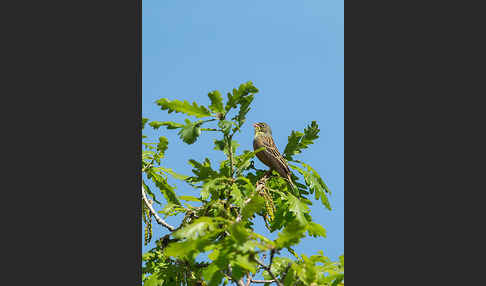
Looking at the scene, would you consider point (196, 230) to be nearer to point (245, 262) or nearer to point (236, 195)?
point (245, 262)

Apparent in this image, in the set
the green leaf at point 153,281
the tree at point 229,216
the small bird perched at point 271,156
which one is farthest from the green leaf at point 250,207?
the small bird perched at point 271,156

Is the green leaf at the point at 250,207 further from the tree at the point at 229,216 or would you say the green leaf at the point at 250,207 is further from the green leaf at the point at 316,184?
the green leaf at the point at 316,184

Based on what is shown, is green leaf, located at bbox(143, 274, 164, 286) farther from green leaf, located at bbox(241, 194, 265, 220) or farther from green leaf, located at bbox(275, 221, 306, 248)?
green leaf, located at bbox(275, 221, 306, 248)

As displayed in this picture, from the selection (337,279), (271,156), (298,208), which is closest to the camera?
(337,279)

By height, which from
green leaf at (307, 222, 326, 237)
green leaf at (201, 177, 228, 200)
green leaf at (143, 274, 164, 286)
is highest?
green leaf at (201, 177, 228, 200)

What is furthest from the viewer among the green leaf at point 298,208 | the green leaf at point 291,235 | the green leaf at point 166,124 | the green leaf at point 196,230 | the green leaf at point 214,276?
the green leaf at point 298,208

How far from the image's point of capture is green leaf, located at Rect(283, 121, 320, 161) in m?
5.38

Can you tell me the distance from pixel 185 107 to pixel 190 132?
0.25 metres

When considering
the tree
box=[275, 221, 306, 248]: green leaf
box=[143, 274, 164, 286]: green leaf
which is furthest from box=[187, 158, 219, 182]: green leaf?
box=[275, 221, 306, 248]: green leaf

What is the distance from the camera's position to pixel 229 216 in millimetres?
3484

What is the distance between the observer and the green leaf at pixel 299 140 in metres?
5.38

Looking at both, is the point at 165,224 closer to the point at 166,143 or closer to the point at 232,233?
the point at 166,143

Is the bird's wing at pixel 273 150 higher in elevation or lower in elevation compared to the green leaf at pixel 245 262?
higher

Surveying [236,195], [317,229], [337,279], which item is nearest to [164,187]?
[236,195]
